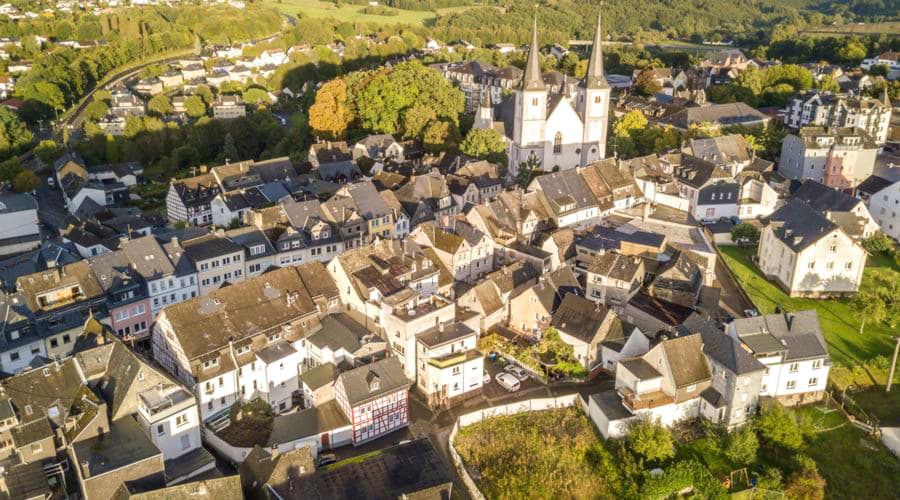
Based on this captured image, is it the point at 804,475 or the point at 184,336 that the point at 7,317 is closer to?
the point at 184,336

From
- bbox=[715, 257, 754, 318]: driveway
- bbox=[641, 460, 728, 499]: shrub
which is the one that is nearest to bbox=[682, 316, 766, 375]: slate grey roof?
bbox=[641, 460, 728, 499]: shrub

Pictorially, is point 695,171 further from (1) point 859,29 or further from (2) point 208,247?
(1) point 859,29

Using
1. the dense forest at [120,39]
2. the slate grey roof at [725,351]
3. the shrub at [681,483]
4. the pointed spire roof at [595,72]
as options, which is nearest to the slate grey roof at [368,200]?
the pointed spire roof at [595,72]

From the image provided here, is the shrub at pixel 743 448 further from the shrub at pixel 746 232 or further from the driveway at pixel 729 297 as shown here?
the shrub at pixel 746 232

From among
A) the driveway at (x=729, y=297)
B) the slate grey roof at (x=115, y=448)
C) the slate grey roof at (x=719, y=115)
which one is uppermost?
the slate grey roof at (x=719, y=115)

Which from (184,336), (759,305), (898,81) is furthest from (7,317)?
(898,81)

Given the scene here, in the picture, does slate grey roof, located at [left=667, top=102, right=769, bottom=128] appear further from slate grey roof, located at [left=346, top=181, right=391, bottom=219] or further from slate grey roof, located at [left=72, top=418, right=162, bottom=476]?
slate grey roof, located at [left=72, top=418, right=162, bottom=476]
